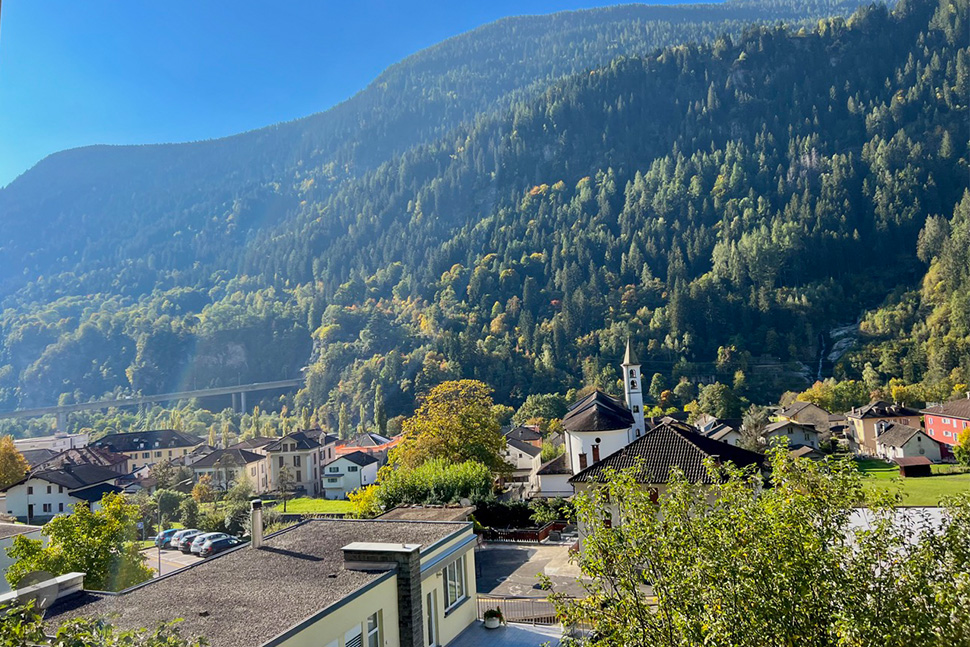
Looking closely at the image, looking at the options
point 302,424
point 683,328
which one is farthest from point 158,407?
point 683,328

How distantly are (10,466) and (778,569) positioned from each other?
262 feet

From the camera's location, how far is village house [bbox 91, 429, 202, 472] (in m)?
97.7

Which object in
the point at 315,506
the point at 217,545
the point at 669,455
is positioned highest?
the point at 669,455

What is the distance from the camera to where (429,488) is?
113 ft

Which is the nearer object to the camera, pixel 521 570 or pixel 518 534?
pixel 521 570

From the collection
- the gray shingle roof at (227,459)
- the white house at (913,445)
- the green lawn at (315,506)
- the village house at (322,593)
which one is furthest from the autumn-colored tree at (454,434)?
the white house at (913,445)

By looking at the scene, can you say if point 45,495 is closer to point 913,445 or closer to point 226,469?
point 226,469

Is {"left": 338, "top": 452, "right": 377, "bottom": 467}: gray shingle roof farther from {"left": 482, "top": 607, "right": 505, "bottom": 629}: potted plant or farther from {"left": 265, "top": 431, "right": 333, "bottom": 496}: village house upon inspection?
{"left": 482, "top": 607, "right": 505, "bottom": 629}: potted plant

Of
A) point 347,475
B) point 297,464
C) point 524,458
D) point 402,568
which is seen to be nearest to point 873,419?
point 524,458

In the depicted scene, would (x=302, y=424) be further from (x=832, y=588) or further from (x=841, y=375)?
(x=832, y=588)

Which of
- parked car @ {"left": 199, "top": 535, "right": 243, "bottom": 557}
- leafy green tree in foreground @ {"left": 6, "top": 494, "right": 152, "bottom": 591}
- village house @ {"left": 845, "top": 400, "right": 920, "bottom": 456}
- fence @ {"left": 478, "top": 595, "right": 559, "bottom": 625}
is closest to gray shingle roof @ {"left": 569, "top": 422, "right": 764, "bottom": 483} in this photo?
fence @ {"left": 478, "top": 595, "right": 559, "bottom": 625}

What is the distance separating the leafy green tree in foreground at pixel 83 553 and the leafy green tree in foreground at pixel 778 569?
62.0 feet

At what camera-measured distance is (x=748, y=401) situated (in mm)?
101875

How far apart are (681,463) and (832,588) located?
64.3ft
